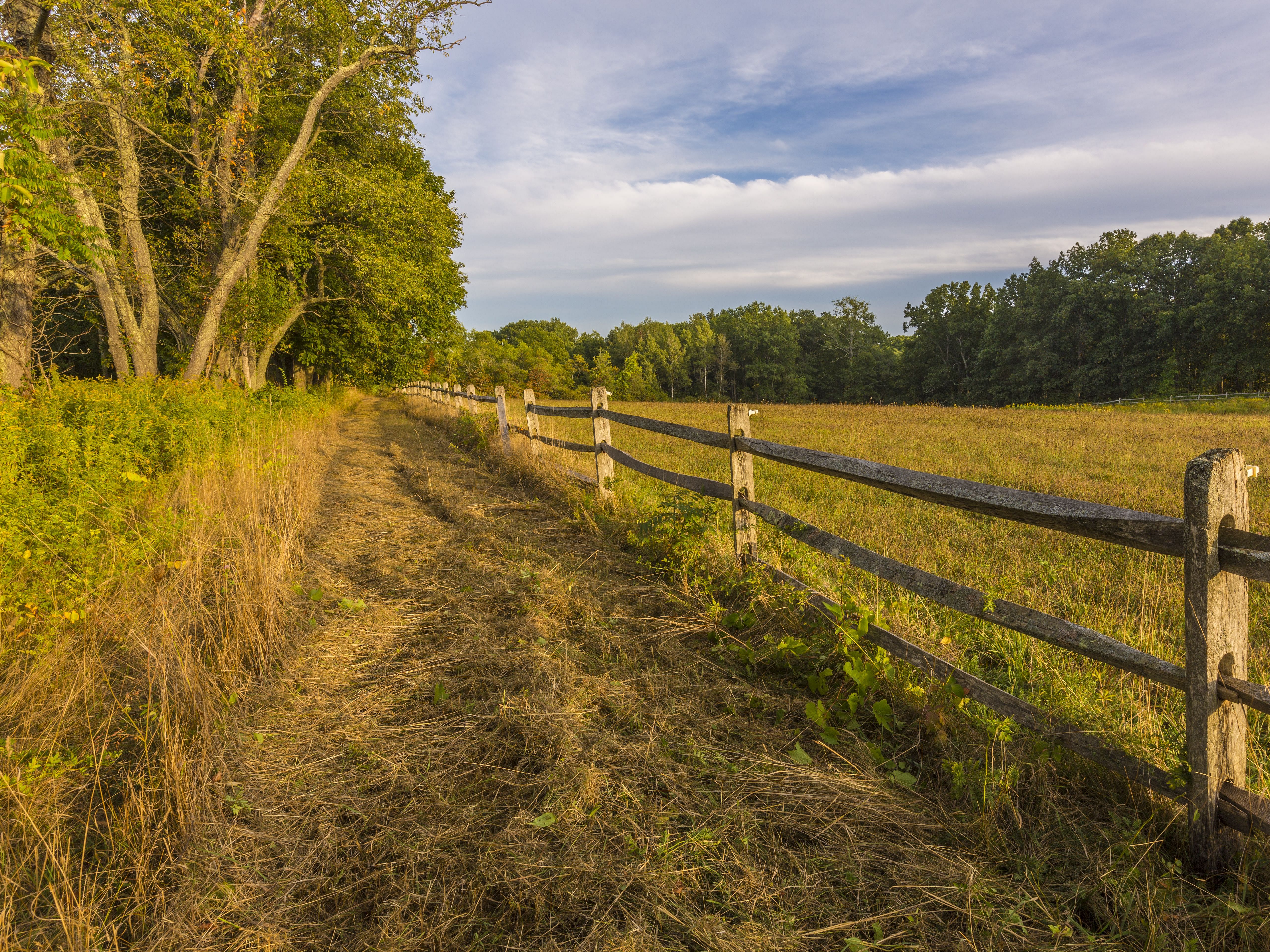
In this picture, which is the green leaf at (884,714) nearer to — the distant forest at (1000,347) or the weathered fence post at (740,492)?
the weathered fence post at (740,492)

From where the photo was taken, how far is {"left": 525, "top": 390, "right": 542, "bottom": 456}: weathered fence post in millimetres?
9312

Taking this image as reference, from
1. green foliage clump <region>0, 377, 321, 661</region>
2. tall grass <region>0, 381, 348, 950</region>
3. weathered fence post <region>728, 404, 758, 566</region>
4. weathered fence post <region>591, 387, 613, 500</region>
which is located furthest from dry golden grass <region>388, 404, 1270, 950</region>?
weathered fence post <region>591, 387, 613, 500</region>

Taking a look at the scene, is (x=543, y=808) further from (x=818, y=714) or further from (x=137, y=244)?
(x=137, y=244)

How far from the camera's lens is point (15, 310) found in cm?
848

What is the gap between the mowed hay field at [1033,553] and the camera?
2875 mm

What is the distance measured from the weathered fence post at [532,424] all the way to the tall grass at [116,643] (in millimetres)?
3450

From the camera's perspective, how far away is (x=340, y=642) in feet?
12.6

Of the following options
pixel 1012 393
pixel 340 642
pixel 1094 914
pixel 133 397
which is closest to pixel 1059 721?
pixel 1094 914

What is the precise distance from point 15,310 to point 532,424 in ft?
23.9

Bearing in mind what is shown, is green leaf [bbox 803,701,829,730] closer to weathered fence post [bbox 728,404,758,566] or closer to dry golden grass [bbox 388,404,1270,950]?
dry golden grass [bbox 388,404,1270,950]

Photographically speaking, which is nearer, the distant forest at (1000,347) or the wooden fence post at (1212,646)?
the wooden fence post at (1212,646)

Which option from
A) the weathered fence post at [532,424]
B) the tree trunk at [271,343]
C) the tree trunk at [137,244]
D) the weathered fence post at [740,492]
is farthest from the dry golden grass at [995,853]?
the tree trunk at [271,343]

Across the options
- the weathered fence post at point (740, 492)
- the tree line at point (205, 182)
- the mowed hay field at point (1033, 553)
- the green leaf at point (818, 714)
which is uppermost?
the tree line at point (205, 182)

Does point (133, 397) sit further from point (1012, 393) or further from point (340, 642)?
point (1012, 393)
